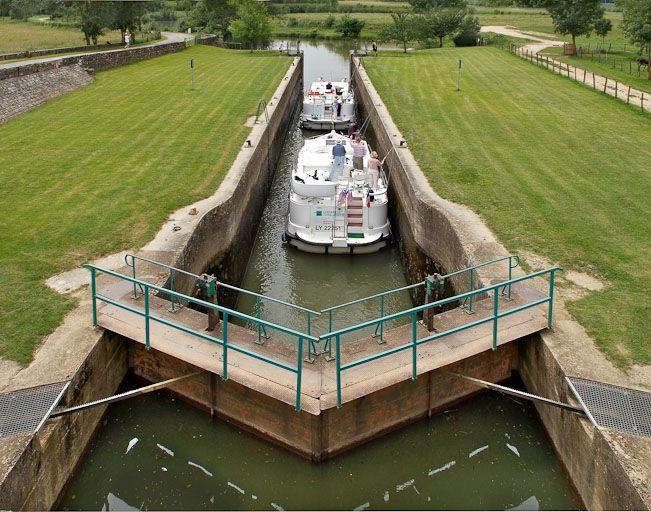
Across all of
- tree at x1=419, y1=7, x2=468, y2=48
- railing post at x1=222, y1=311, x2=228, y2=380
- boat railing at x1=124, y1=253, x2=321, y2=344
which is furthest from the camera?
tree at x1=419, y1=7, x2=468, y2=48

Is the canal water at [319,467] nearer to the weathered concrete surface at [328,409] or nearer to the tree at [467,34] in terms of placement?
the weathered concrete surface at [328,409]

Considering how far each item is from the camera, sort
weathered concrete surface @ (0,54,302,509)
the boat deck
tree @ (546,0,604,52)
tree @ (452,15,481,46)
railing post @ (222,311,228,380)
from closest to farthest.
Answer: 1. weathered concrete surface @ (0,54,302,509)
2. railing post @ (222,311,228,380)
3. the boat deck
4. tree @ (546,0,604,52)
5. tree @ (452,15,481,46)

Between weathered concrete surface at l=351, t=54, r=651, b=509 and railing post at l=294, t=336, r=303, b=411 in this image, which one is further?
railing post at l=294, t=336, r=303, b=411

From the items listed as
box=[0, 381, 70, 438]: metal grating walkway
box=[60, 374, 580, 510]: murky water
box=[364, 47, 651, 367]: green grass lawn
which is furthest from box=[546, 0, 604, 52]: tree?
box=[0, 381, 70, 438]: metal grating walkway

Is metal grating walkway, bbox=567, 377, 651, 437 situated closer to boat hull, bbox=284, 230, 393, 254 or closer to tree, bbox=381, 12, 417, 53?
boat hull, bbox=284, 230, 393, 254

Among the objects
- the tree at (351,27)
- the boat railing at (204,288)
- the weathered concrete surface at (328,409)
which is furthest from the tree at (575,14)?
the boat railing at (204,288)

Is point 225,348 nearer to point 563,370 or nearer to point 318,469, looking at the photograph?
point 318,469
